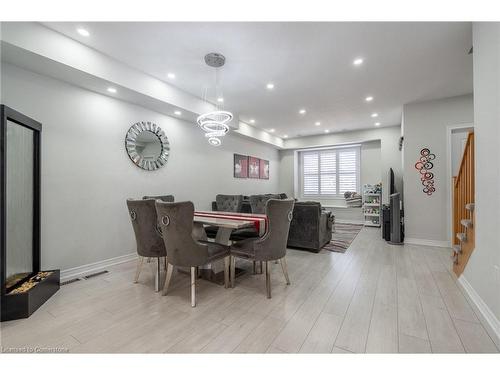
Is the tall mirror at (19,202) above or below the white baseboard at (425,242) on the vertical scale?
above

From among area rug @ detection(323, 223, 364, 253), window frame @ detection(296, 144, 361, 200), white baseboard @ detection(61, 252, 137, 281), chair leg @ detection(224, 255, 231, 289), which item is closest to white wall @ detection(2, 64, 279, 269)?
white baseboard @ detection(61, 252, 137, 281)

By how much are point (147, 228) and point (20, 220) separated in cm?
127

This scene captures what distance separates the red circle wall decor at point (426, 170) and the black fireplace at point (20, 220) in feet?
19.7

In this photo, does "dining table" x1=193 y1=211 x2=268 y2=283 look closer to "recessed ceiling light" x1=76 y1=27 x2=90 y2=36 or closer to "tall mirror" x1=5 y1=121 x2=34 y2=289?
"tall mirror" x1=5 y1=121 x2=34 y2=289

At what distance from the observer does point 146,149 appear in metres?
3.80

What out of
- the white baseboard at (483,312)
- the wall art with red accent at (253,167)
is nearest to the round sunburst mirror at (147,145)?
the wall art with red accent at (253,167)

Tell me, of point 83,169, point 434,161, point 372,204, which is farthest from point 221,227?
point 372,204

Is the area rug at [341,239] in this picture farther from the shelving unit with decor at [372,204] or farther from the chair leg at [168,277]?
the chair leg at [168,277]

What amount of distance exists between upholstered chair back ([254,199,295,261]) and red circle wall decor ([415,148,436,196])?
11.7 feet

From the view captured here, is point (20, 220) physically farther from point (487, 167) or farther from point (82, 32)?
point (487, 167)

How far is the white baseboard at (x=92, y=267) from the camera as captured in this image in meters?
2.82

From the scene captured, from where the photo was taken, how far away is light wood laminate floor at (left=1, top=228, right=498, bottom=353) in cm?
157
